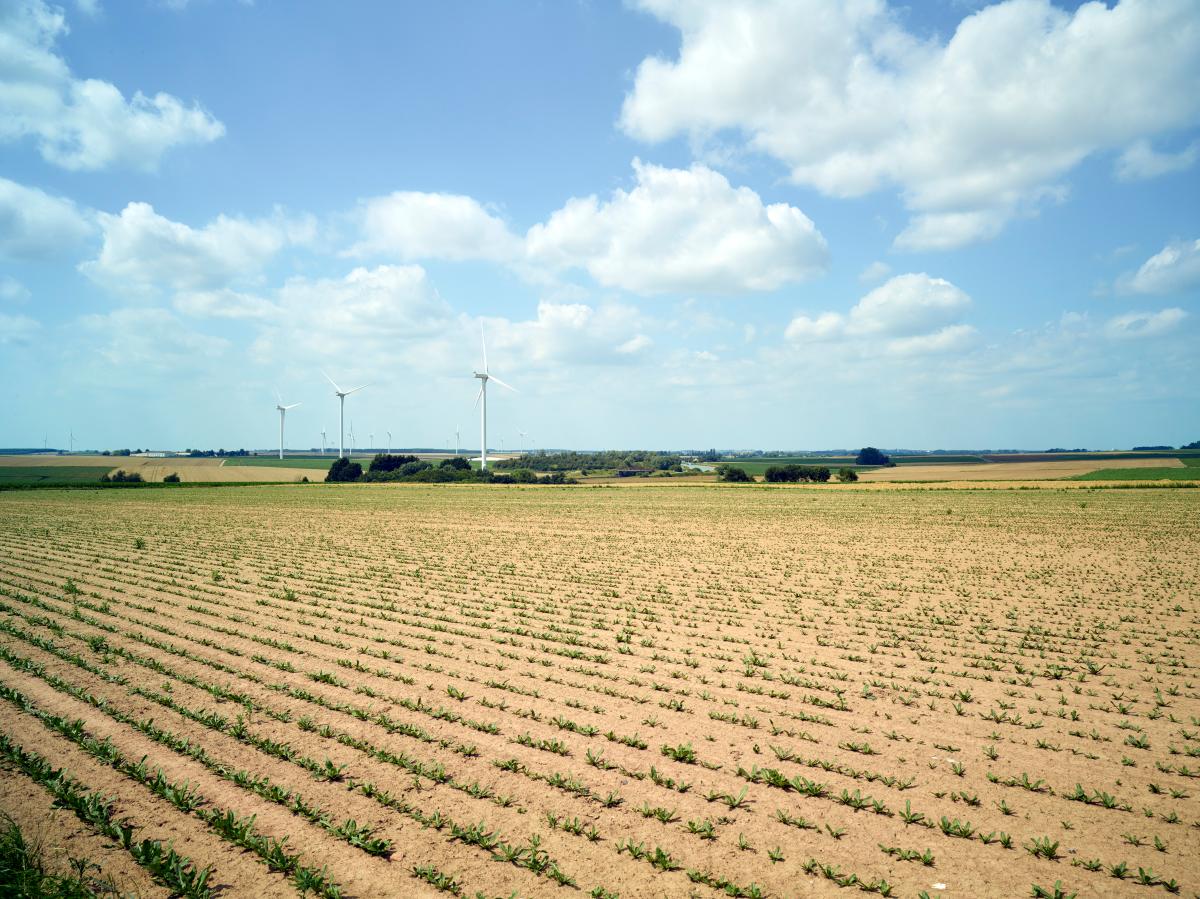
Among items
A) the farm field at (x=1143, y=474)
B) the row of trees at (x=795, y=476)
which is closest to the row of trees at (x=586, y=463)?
the row of trees at (x=795, y=476)

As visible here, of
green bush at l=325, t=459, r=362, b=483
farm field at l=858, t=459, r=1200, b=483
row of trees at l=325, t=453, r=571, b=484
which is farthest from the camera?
green bush at l=325, t=459, r=362, b=483

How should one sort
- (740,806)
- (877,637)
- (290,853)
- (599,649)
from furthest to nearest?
(877,637)
(599,649)
(740,806)
(290,853)

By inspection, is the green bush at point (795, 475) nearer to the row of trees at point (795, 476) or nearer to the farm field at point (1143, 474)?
the row of trees at point (795, 476)

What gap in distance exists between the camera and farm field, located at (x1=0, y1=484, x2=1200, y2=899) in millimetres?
6824

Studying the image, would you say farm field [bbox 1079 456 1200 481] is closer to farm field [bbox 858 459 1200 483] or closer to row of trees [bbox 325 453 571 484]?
farm field [bbox 858 459 1200 483]

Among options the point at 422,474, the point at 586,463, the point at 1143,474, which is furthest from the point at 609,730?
the point at 586,463

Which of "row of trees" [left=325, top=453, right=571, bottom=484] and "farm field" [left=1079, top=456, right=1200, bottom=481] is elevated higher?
"row of trees" [left=325, top=453, right=571, bottom=484]

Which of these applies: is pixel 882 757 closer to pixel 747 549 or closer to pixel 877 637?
pixel 877 637

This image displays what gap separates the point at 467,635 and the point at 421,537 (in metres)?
22.9

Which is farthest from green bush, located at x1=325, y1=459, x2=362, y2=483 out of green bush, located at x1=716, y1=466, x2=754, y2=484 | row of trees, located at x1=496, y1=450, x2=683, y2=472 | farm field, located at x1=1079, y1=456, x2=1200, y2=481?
farm field, located at x1=1079, y1=456, x2=1200, y2=481

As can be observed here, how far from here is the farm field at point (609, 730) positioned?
6.82 m

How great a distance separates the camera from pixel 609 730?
1007 centimetres

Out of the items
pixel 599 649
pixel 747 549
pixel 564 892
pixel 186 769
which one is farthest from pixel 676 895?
pixel 747 549

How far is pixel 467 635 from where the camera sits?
15.7 meters
